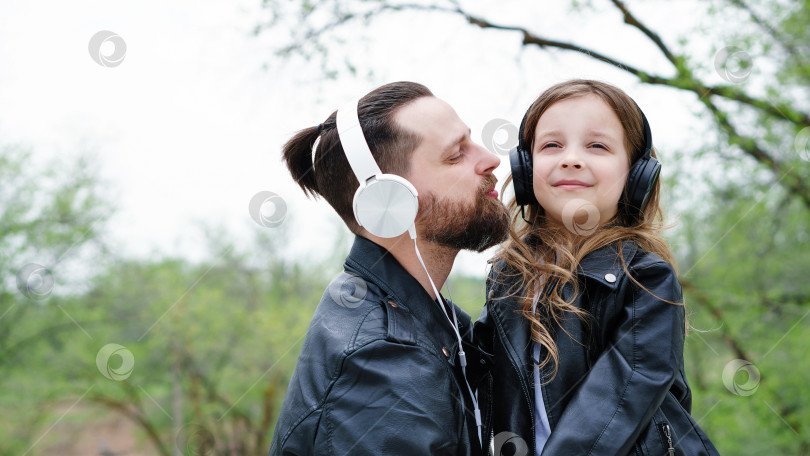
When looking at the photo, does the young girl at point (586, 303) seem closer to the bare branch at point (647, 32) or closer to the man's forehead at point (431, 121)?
the man's forehead at point (431, 121)

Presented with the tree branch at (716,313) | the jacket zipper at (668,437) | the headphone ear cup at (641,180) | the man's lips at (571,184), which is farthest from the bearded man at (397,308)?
the tree branch at (716,313)

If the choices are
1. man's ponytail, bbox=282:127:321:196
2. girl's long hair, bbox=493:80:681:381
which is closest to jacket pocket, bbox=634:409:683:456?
girl's long hair, bbox=493:80:681:381

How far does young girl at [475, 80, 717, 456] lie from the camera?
6.24 feet

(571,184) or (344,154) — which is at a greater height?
(344,154)

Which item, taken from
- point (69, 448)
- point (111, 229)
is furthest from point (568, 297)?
point (69, 448)

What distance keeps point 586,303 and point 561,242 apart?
26cm

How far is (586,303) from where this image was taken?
7.04 ft

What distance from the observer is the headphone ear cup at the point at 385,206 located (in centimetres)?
210

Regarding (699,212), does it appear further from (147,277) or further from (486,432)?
(147,277)

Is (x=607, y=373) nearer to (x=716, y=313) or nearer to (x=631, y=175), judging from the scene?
(x=631, y=175)

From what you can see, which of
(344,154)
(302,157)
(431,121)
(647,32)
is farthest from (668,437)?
(647,32)

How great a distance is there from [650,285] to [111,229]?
1512cm

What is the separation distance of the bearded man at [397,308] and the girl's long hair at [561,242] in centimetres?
14

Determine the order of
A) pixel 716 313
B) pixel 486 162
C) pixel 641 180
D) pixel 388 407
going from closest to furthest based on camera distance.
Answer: pixel 388 407, pixel 641 180, pixel 486 162, pixel 716 313
